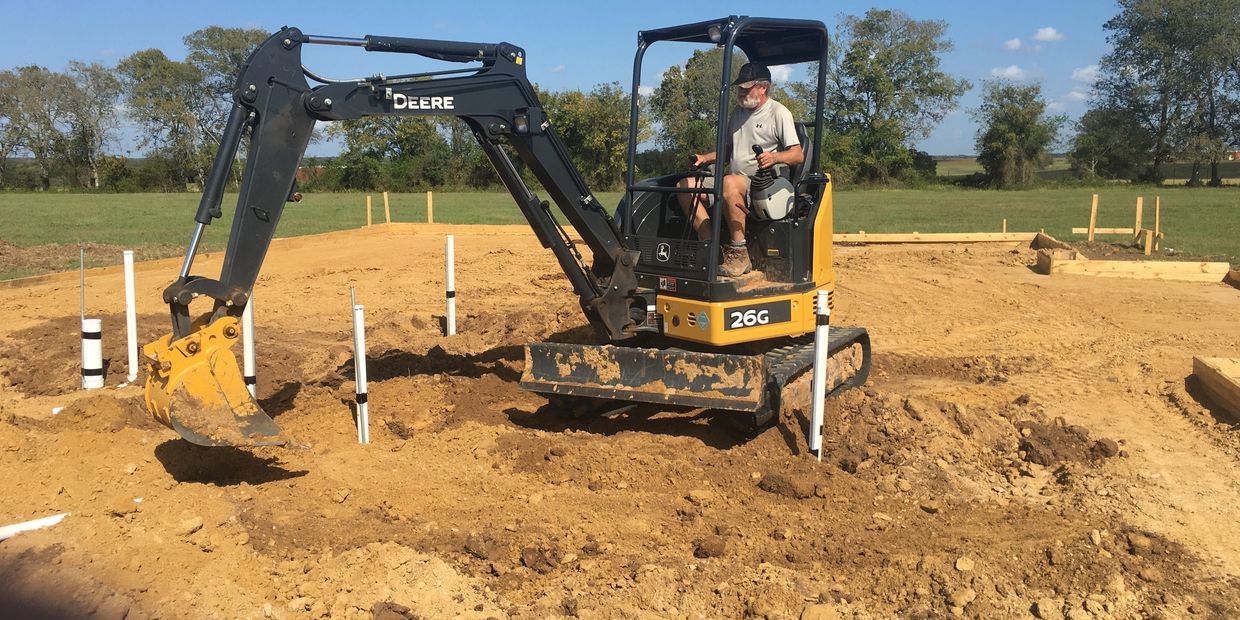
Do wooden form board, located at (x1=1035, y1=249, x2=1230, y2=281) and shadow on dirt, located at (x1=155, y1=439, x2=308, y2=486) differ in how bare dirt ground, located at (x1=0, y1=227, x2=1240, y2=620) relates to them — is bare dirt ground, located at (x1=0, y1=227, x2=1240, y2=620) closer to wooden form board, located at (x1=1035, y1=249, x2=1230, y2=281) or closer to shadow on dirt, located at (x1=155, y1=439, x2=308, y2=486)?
shadow on dirt, located at (x1=155, y1=439, x2=308, y2=486)

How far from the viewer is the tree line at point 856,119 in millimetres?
59156

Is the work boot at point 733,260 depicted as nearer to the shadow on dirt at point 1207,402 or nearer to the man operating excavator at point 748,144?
the man operating excavator at point 748,144

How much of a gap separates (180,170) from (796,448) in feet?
226

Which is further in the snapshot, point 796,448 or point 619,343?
point 619,343

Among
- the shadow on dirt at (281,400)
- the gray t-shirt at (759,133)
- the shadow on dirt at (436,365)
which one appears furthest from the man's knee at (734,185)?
the shadow on dirt at (281,400)

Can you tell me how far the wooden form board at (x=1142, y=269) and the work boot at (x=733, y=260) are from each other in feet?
34.3

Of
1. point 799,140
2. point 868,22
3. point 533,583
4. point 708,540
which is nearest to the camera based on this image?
point 533,583

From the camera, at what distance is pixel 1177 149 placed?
5978 centimetres

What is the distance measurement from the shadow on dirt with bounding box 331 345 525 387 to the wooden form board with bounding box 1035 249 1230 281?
10.2m

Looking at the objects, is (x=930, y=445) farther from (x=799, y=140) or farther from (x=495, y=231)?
(x=495, y=231)

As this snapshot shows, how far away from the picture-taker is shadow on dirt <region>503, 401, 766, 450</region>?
7168mm

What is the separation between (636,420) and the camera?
7.61m

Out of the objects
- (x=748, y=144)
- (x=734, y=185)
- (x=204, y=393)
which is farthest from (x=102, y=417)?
(x=748, y=144)

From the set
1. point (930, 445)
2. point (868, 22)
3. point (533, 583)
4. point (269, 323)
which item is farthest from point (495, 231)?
point (868, 22)
